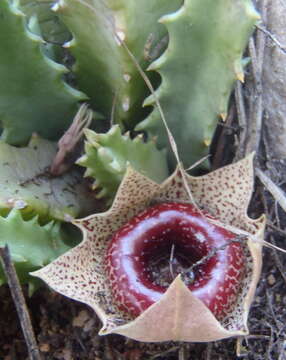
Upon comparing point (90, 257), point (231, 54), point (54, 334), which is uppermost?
point (231, 54)

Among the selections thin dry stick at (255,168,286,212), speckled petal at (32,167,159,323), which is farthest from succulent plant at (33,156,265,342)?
thin dry stick at (255,168,286,212)

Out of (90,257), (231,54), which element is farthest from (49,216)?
(231,54)

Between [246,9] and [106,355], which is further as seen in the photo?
[106,355]

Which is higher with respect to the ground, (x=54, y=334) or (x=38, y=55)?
(x=38, y=55)

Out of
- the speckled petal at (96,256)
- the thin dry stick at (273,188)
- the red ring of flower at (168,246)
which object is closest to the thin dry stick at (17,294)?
the speckled petal at (96,256)

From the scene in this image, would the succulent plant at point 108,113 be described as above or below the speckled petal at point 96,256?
above

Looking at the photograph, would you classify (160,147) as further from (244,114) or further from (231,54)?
(231,54)

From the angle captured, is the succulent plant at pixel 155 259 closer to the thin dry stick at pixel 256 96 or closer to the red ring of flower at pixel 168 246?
the red ring of flower at pixel 168 246

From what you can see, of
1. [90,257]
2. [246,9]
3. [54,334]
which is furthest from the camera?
[54,334]
